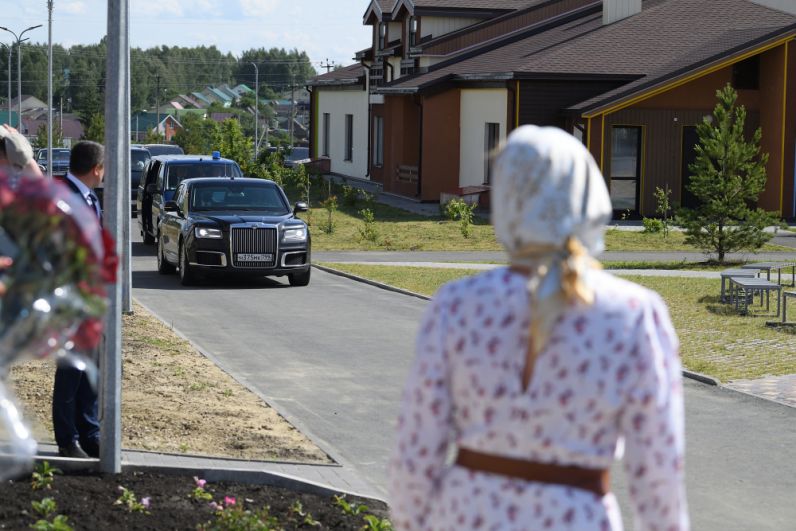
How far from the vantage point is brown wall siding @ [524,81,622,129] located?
3531 centimetres

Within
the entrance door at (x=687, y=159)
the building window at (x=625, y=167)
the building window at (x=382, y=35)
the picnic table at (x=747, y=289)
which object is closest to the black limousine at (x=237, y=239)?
the picnic table at (x=747, y=289)

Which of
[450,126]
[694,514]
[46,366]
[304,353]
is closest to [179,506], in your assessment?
[694,514]

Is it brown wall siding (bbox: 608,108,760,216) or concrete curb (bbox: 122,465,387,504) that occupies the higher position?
brown wall siding (bbox: 608,108,760,216)

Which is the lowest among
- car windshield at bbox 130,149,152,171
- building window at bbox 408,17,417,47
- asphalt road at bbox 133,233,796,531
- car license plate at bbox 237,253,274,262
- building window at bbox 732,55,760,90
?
asphalt road at bbox 133,233,796,531

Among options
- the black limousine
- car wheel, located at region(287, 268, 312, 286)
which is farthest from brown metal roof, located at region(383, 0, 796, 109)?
car wheel, located at region(287, 268, 312, 286)

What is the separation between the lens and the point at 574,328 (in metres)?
3.04

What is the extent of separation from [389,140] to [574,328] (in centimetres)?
4282

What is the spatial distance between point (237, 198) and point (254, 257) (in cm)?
176

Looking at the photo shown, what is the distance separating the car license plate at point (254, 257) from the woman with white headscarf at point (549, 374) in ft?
56.9

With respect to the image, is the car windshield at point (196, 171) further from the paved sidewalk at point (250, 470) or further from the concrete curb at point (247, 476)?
the concrete curb at point (247, 476)

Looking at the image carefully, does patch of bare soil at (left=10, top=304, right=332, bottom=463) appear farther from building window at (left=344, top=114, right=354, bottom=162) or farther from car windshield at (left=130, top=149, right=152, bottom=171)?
building window at (left=344, top=114, right=354, bottom=162)

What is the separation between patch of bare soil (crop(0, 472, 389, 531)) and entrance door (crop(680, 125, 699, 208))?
28477 mm

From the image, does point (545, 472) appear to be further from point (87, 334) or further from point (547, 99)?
point (547, 99)

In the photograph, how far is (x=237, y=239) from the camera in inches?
800
